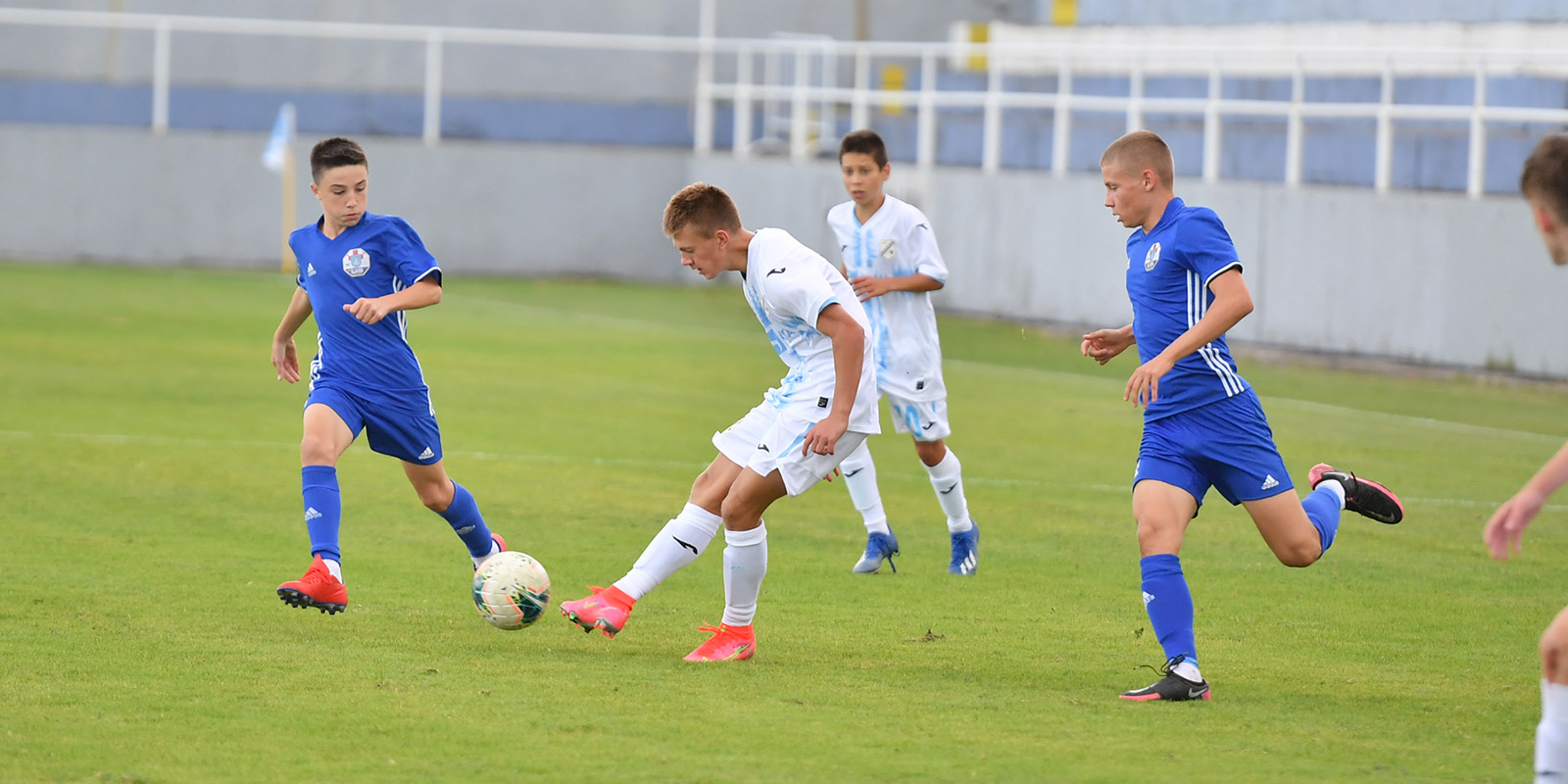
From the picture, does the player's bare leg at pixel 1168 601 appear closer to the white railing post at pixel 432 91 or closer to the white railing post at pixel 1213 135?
the white railing post at pixel 1213 135

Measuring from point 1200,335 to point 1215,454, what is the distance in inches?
17.9

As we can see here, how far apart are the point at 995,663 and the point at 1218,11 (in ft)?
74.1

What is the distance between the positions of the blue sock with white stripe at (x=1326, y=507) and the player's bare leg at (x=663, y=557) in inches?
80.9

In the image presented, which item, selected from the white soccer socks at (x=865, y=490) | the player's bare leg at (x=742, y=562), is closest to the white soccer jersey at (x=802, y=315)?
the player's bare leg at (x=742, y=562)

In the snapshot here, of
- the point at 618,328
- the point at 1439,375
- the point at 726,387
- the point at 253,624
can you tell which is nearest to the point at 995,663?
the point at 253,624

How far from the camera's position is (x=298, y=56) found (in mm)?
29203

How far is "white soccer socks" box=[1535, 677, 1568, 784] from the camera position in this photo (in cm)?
465

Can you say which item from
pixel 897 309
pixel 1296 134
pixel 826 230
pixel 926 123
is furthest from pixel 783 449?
pixel 826 230

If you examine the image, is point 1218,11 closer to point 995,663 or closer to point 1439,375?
point 1439,375

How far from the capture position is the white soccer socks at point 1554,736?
4648 millimetres

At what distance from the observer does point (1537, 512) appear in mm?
4637

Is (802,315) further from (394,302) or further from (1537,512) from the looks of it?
(1537,512)

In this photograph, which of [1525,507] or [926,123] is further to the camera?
[926,123]

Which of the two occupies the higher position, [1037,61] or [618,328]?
[1037,61]
